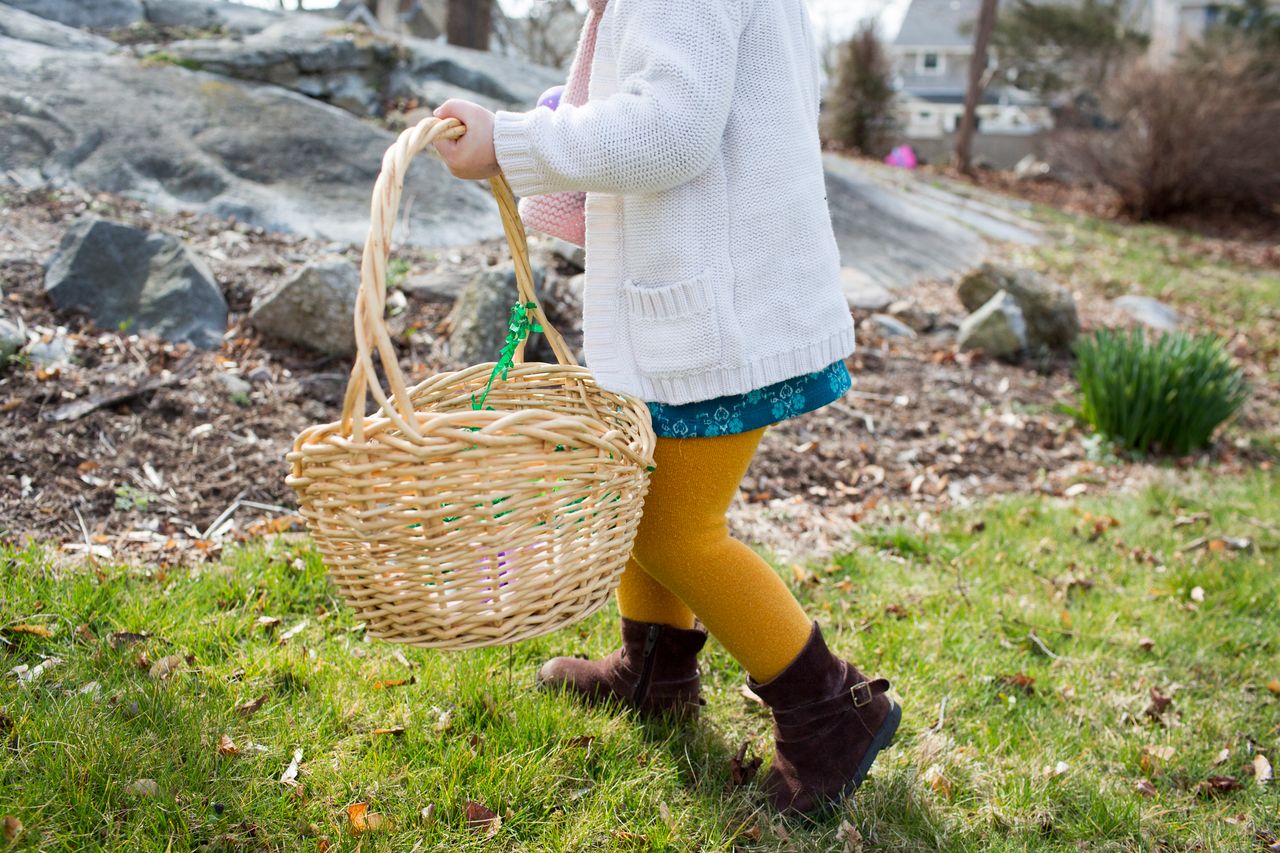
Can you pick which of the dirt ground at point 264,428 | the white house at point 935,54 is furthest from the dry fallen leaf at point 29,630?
the white house at point 935,54

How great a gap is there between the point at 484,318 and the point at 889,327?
106 inches

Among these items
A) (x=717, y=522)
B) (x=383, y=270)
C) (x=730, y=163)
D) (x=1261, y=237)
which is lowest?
(x=1261, y=237)

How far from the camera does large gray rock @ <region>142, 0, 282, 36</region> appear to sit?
6930 mm

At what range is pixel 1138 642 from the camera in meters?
2.64

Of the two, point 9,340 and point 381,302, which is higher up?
point 381,302

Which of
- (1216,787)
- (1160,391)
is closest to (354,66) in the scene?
(1160,391)

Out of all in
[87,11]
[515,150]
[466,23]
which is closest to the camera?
[515,150]

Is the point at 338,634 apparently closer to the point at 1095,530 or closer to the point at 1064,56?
the point at 1095,530

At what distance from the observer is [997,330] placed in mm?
5430

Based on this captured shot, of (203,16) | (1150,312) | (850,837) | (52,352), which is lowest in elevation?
(1150,312)

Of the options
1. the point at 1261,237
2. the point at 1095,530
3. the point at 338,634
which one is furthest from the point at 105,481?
the point at 1261,237

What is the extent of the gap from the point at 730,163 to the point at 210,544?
1.83m

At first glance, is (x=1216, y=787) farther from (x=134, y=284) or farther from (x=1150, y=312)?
(x=1150, y=312)

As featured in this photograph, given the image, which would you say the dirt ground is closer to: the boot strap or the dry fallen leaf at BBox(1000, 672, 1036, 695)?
the dry fallen leaf at BBox(1000, 672, 1036, 695)
